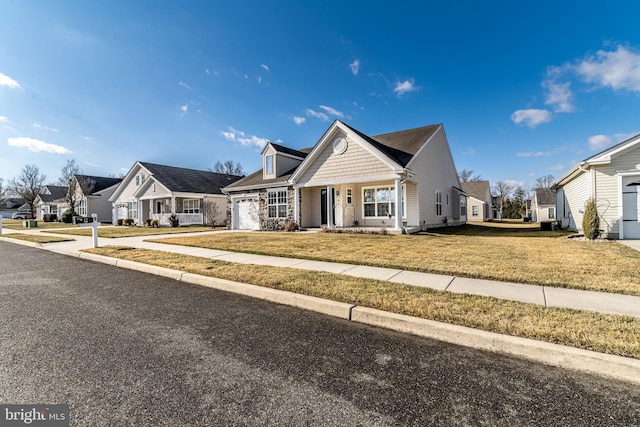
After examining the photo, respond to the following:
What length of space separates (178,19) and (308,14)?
18.4ft

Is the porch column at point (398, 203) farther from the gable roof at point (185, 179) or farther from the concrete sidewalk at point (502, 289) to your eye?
the gable roof at point (185, 179)

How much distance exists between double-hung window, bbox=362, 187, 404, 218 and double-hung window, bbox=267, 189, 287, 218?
5.04m

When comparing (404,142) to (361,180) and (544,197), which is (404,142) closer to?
(361,180)

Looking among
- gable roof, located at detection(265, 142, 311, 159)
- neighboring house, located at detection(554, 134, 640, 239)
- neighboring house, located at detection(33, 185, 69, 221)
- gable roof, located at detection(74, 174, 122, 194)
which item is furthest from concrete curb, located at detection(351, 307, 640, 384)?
neighboring house, located at detection(33, 185, 69, 221)

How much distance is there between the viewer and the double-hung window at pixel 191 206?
26.6m

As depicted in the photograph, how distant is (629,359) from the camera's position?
2518mm

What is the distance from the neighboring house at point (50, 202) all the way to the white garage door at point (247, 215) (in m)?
37.4

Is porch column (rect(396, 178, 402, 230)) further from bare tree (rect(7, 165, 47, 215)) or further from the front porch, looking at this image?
bare tree (rect(7, 165, 47, 215))

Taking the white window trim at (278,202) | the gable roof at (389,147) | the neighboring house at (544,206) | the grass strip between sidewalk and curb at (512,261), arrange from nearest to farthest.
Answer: the grass strip between sidewalk and curb at (512,261)
the gable roof at (389,147)
the white window trim at (278,202)
the neighboring house at (544,206)

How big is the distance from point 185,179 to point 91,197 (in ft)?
57.6

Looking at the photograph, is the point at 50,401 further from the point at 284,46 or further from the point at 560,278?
the point at 284,46

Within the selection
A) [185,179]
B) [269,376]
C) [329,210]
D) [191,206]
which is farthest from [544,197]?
[269,376]

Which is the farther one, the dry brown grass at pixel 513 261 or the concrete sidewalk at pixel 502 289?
the dry brown grass at pixel 513 261

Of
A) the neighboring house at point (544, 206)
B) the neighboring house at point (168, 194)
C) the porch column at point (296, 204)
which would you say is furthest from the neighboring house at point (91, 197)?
the neighboring house at point (544, 206)
